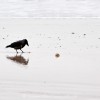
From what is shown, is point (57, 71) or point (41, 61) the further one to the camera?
point (41, 61)

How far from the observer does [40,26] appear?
16453 mm

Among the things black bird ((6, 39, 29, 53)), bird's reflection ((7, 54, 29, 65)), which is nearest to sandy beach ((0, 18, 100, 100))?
bird's reflection ((7, 54, 29, 65))

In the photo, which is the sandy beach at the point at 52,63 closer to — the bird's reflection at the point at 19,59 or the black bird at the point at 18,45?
the bird's reflection at the point at 19,59

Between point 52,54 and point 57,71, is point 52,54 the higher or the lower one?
the higher one

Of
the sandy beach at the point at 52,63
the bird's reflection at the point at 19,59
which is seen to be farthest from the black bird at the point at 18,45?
the bird's reflection at the point at 19,59

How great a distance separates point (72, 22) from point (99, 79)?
9.99m

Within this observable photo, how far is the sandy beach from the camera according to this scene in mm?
6891

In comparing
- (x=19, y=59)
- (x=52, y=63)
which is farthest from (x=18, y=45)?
(x=52, y=63)

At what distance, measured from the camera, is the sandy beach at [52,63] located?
6.89 m

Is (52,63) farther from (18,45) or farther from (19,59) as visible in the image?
(18,45)

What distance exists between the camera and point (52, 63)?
9.48 m

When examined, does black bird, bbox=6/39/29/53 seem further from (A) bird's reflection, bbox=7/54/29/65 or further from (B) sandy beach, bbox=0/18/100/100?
(A) bird's reflection, bbox=7/54/29/65

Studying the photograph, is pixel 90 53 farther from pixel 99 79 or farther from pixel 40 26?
pixel 40 26

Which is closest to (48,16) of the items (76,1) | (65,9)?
(65,9)
